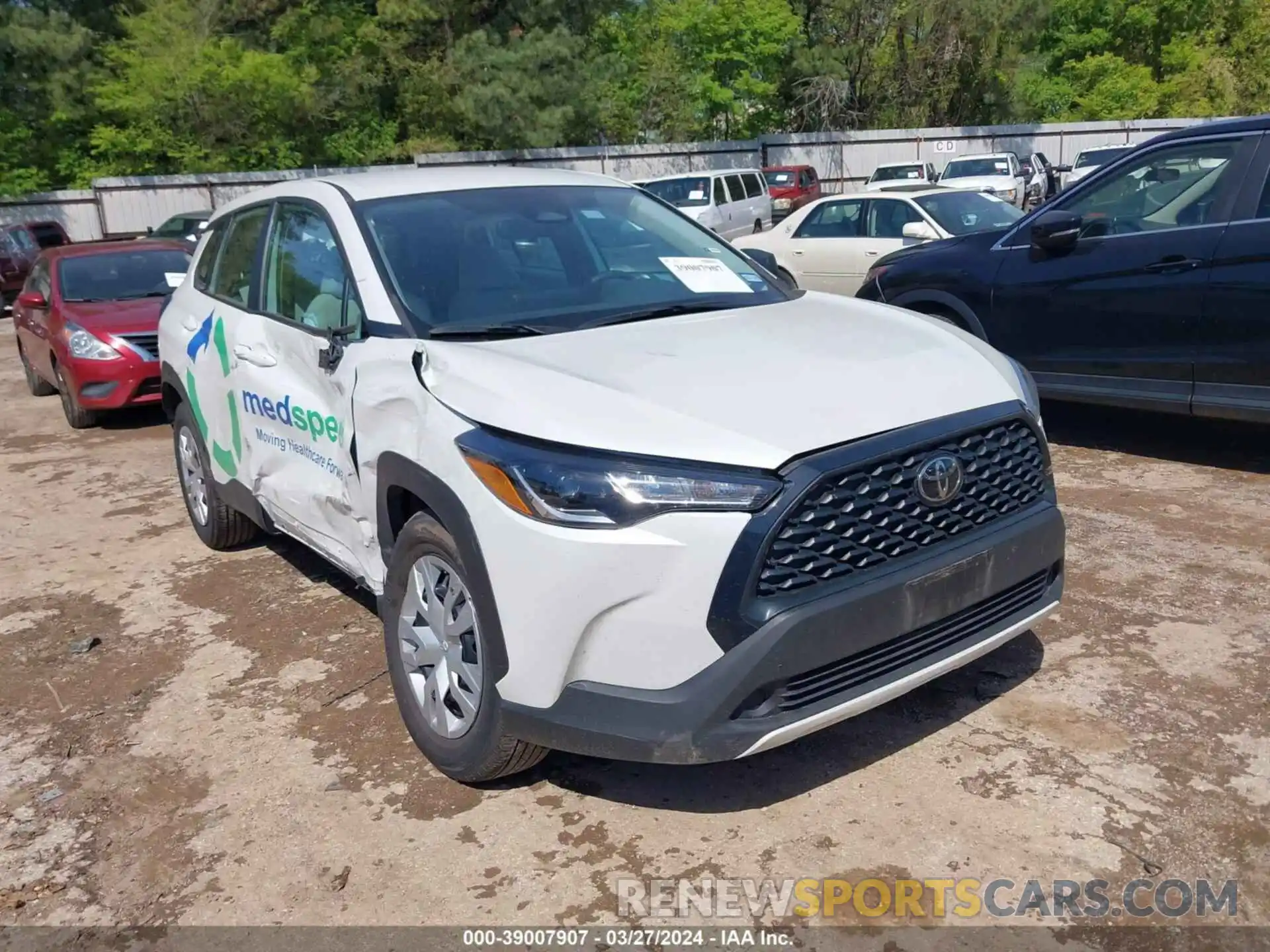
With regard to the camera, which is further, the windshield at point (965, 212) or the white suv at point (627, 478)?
the windshield at point (965, 212)

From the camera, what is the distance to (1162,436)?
272 inches

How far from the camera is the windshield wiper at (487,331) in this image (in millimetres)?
3525

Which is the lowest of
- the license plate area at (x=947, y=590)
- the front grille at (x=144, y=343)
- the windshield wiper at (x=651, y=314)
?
the license plate area at (x=947, y=590)

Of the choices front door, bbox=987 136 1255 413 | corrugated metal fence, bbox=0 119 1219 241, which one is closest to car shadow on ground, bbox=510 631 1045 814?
front door, bbox=987 136 1255 413

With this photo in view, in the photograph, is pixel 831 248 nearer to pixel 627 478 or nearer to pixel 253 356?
pixel 253 356

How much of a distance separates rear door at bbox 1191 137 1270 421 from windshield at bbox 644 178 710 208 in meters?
16.2

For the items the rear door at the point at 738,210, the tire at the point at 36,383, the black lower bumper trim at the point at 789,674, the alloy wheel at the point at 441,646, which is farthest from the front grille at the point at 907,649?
the rear door at the point at 738,210

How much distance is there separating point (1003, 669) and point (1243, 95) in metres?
49.1

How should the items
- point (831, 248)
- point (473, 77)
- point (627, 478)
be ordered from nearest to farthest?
point (627, 478)
point (831, 248)
point (473, 77)

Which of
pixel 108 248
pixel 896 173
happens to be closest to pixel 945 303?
pixel 108 248

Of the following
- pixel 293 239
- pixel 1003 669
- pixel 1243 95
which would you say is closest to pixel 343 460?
pixel 293 239

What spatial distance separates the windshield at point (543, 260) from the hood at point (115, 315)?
228 inches

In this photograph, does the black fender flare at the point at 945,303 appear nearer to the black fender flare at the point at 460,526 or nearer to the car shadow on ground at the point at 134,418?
the black fender flare at the point at 460,526

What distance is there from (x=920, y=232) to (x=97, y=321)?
7321mm
